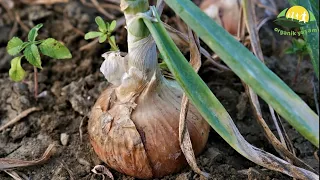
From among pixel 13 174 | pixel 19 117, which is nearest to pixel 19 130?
pixel 19 117

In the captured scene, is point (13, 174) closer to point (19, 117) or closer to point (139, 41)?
point (19, 117)

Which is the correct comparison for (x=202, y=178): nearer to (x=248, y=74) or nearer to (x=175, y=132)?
(x=175, y=132)

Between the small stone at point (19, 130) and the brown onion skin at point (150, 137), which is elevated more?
the brown onion skin at point (150, 137)

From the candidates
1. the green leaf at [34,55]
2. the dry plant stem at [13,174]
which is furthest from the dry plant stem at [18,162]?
the green leaf at [34,55]

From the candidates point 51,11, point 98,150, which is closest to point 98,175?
point 98,150

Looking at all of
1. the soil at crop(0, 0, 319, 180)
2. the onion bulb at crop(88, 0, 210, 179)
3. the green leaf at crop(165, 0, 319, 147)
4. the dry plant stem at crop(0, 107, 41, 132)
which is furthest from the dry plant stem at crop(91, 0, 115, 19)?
the green leaf at crop(165, 0, 319, 147)

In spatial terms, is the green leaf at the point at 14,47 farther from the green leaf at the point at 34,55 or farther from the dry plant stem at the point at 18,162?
the dry plant stem at the point at 18,162
